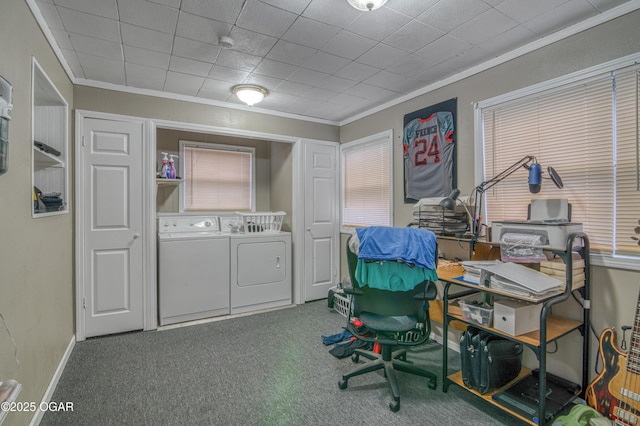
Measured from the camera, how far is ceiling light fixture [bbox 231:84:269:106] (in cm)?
300

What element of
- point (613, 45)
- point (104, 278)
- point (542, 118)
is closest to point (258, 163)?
point (104, 278)

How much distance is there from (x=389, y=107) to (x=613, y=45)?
1940 mm

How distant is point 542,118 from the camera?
7.20 ft

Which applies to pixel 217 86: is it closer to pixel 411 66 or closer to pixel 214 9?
pixel 214 9

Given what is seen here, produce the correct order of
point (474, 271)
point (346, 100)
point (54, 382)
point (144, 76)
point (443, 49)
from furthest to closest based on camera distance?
point (346, 100) < point (144, 76) < point (443, 49) < point (54, 382) < point (474, 271)

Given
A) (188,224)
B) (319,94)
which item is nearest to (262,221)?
(188,224)

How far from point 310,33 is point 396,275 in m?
1.71

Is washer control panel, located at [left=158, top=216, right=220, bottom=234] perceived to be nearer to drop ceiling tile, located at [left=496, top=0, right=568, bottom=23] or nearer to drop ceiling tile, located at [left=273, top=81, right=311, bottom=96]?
drop ceiling tile, located at [left=273, top=81, right=311, bottom=96]

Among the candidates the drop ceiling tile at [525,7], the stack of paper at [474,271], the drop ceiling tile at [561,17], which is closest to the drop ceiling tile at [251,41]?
the drop ceiling tile at [525,7]

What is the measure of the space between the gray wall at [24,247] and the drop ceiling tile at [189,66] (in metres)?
0.81

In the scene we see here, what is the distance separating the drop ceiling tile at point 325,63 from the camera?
243 centimetres

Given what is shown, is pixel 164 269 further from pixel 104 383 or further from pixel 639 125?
pixel 639 125

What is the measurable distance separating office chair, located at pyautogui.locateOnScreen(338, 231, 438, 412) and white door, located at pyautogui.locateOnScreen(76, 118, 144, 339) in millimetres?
2277

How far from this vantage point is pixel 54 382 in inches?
83.0
